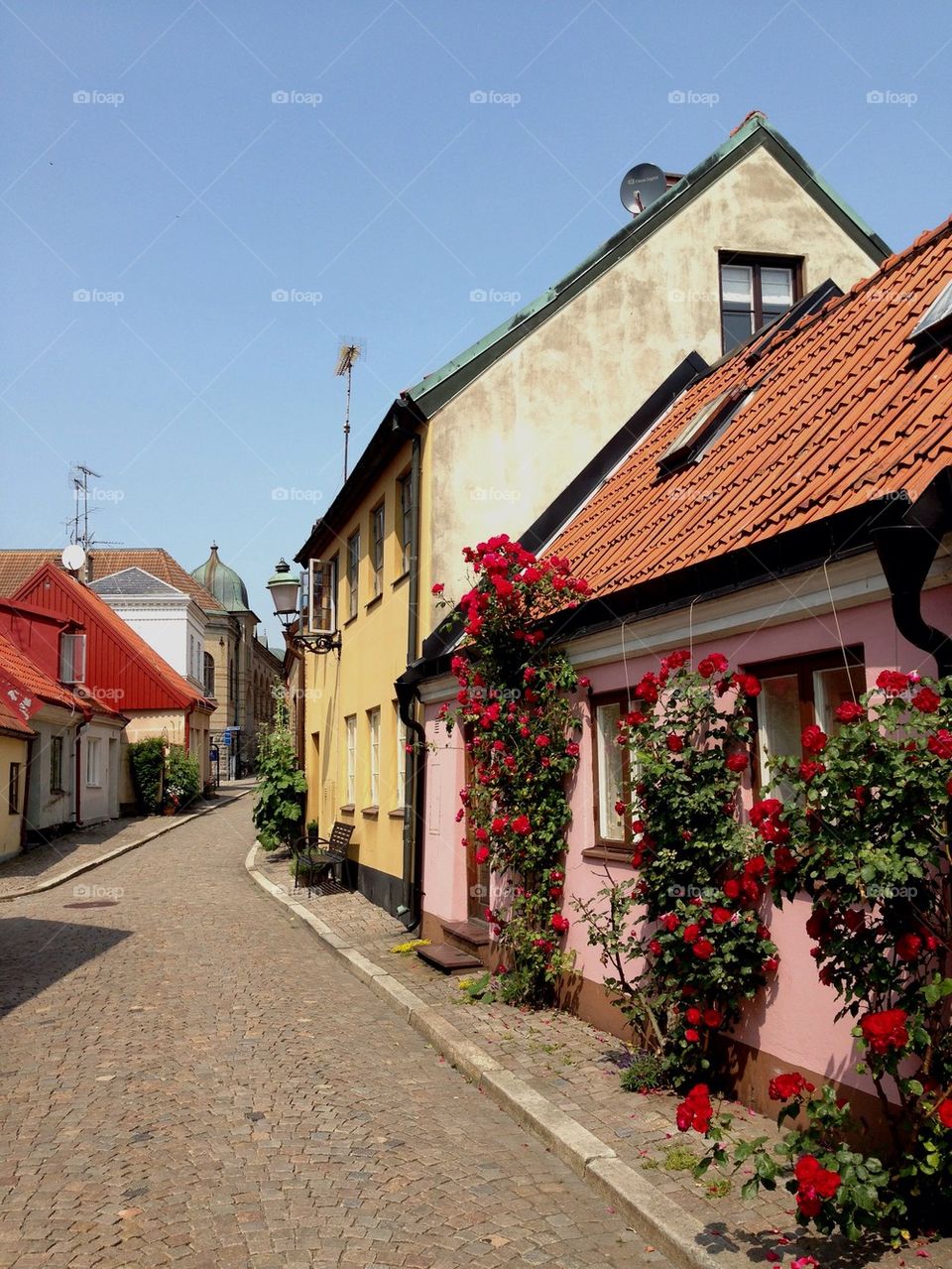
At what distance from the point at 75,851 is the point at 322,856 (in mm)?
8659

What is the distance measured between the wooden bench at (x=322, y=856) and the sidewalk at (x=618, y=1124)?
229 inches

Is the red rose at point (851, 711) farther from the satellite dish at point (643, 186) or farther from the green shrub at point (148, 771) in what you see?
the green shrub at point (148, 771)

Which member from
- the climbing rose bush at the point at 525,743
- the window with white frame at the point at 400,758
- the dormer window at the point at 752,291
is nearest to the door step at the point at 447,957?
the climbing rose bush at the point at 525,743

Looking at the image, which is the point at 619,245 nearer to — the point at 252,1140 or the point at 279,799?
the point at 252,1140

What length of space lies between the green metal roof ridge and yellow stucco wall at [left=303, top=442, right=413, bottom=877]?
122 cm

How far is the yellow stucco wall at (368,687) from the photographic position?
46.8 feet

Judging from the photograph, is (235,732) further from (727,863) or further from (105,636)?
(727,863)

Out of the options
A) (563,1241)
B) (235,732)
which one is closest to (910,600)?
(563,1241)

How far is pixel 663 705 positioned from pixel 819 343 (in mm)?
3840

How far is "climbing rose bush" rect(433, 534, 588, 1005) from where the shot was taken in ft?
28.5

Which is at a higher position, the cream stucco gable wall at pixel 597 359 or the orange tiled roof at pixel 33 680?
the cream stucco gable wall at pixel 597 359

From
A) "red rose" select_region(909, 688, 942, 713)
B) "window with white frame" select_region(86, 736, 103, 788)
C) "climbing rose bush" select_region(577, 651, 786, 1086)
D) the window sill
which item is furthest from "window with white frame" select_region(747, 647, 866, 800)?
"window with white frame" select_region(86, 736, 103, 788)

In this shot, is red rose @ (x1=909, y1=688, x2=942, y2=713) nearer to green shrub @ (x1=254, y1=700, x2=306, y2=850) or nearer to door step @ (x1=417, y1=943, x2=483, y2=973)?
door step @ (x1=417, y1=943, x2=483, y2=973)

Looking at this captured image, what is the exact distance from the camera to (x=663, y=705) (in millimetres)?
6926
